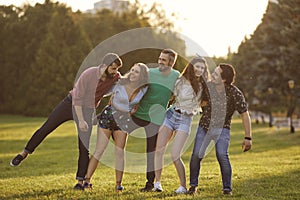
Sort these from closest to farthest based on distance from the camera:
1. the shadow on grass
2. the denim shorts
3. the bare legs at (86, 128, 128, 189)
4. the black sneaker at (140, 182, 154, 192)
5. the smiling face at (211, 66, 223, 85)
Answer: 1. the smiling face at (211, 66, 223, 85)
2. the denim shorts
3. the bare legs at (86, 128, 128, 189)
4. the black sneaker at (140, 182, 154, 192)
5. the shadow on grass

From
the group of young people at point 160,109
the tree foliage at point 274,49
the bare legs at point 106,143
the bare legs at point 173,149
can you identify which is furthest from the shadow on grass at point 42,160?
the tree foliage at point 274,49

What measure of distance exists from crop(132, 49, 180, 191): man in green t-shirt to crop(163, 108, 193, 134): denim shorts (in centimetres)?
15

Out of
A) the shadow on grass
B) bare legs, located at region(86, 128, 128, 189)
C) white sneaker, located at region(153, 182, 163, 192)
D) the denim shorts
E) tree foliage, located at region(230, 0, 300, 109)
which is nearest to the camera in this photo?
the denim shorts

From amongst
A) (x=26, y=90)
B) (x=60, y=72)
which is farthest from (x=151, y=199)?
(x=26, y=90)

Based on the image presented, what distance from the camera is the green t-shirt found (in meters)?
7.92

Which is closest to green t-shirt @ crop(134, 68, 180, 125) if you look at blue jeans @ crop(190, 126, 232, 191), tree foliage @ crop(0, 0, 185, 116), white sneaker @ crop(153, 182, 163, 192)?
blue jeans @ crop(190, 126, 232, 191)

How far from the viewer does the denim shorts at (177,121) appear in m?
7.79

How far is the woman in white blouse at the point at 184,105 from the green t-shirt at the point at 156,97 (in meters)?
0.13

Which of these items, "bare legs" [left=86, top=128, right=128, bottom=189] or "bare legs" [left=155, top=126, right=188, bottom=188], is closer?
"bare legs" [left=155, top=126, right=188, bottom=188]

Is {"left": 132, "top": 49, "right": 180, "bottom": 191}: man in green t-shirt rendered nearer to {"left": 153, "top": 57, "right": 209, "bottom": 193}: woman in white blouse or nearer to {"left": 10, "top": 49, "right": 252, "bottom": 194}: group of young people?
{"left": 10, "top": 49, "right": 252, "bottom": 194}: group of young people

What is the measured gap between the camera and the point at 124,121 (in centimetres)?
795

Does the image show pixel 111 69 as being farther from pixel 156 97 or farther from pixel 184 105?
pixel 184 105

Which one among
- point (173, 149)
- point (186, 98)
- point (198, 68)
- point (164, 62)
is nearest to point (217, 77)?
point (198, 68)

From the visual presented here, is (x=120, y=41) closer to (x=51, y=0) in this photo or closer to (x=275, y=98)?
(x=275, y=98)
